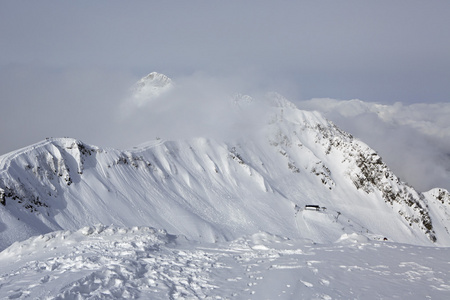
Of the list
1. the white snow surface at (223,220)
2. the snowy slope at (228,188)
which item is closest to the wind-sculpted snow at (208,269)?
the white snow surface at (223,220)

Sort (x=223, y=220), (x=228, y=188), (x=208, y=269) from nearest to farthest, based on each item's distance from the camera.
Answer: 1. (x=208, y=269)
2. (x=223, y=220)
3. (x=228, y=188)

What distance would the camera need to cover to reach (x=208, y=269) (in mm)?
12617

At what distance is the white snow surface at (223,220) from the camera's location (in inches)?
436

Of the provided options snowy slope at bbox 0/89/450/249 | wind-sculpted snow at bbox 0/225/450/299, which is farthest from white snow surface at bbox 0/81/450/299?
snowy slope at bbox 0/89/450/249

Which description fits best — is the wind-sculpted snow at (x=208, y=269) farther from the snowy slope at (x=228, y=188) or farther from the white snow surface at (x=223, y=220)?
the snowy slope at (x=228, y=188)

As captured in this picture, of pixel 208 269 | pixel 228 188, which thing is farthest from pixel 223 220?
pixel 208 269

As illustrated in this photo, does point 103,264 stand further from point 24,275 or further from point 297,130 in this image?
point 297,130

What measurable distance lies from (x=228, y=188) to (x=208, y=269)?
46.3m

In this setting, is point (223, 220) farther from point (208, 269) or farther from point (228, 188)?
point (208, 269)

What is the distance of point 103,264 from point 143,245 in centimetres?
297

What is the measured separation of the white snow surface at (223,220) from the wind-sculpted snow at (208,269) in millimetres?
66

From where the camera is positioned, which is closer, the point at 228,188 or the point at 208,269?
the point at 208,269

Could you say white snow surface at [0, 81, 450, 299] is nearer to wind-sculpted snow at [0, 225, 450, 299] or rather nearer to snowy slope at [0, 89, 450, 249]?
wind-sculpted snow at [0, 225, 450, 299]

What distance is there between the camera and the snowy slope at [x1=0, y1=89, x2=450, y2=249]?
1417 inches
